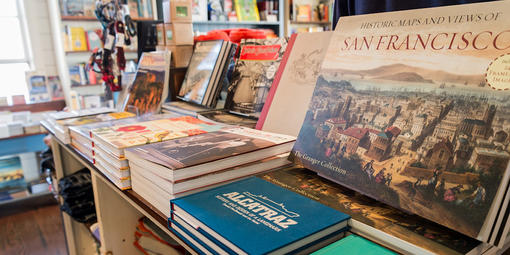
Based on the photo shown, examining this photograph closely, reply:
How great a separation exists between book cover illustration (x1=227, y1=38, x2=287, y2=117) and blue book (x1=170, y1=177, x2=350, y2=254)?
472 mm

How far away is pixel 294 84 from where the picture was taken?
3.06ft

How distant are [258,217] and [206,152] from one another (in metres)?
0.22

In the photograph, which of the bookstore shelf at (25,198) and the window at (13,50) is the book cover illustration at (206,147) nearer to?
the bookstore shelf at (25,198)

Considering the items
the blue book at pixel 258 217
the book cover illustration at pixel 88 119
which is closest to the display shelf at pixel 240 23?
the book cover illustration at pixel 88 119

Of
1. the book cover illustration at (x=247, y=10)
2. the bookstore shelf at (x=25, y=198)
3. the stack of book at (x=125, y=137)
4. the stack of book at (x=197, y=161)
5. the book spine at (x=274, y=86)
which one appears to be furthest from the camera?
the book cover illustration at (x=247, y=10)

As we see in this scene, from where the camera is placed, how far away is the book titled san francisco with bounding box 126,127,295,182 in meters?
0.65

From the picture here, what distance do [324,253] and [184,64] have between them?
3.90 ft

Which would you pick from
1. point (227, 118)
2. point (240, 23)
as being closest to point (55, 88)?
point (240, 23)

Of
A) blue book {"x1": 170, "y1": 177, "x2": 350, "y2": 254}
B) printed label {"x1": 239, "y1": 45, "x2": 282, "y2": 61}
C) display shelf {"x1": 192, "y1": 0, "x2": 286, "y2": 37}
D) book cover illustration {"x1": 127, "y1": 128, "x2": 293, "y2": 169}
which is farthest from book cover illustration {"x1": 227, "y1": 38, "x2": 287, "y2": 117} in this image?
display shelf {"x1": 192, "y1": 0, "x2": 286, "y2": 37}

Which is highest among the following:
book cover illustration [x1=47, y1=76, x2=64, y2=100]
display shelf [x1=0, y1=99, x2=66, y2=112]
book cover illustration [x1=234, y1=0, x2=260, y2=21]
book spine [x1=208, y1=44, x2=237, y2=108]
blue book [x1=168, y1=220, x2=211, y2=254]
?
book cover illustration [x1=234, y1=0, x2=260, y2=21]

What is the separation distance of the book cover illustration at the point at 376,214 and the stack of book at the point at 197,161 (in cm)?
5

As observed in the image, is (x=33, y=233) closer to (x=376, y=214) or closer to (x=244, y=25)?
(x=376, y=214)

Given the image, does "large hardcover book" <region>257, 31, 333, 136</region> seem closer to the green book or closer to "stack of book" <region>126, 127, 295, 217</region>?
"stack of book" <region>126, 127, 295, 217</region>

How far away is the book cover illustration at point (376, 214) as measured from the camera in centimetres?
46
